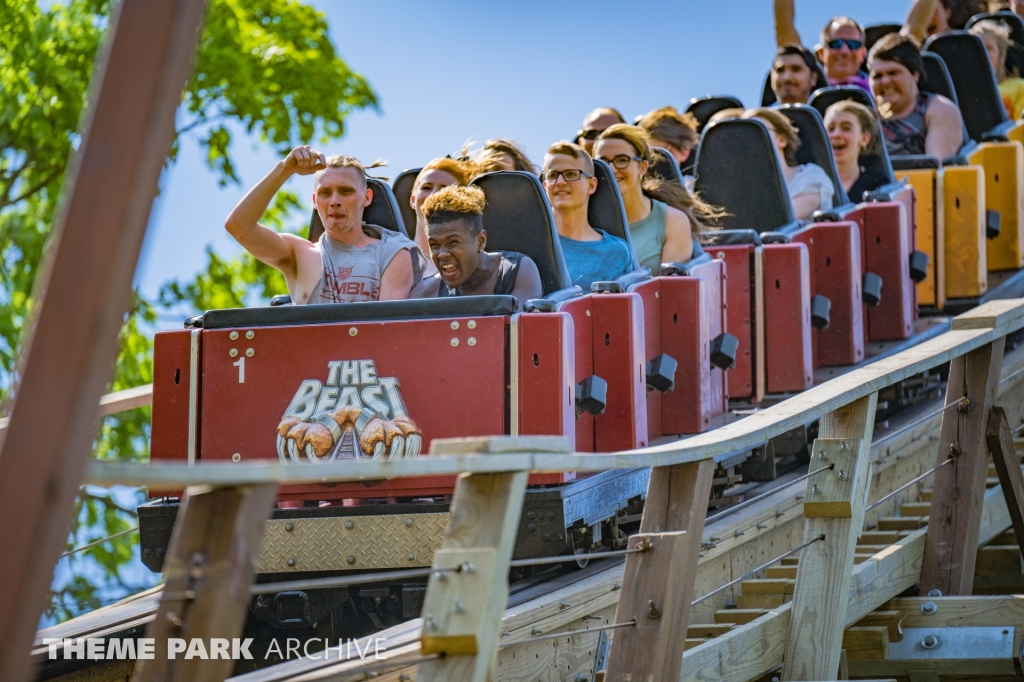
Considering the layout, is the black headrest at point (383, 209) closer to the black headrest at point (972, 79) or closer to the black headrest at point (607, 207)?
the black headrest at point (607, 207)

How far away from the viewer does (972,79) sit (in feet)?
30.6

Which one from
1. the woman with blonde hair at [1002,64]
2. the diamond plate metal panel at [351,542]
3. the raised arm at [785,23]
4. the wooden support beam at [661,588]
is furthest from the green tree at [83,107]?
the wooden support beam at [661,588]

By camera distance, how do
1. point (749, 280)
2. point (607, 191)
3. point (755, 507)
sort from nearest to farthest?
1. point (755, 507)
2. point (607, 191)
3. point (749, 280)

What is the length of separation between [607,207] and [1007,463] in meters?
1.86

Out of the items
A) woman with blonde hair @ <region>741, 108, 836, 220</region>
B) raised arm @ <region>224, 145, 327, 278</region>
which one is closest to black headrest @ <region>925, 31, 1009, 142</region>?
woman with blonde hair @ <region>741, 108, 836, 220</region>

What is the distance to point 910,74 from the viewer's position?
331 inches

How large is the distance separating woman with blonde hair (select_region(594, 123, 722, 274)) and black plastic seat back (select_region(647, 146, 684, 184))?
0.94ft

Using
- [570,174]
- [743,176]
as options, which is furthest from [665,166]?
[570,174]

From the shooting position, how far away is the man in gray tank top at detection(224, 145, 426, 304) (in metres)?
4.85

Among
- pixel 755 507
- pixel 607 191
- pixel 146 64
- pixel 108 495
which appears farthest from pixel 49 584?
pixel 108 495

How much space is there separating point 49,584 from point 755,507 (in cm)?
380

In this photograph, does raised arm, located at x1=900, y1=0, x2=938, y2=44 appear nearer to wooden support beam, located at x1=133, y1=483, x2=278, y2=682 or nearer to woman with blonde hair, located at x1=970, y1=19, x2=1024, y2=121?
woman with blonde hair, located at x1=970, y1=19, x2=1024, y2=121

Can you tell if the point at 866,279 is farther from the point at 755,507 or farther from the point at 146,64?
the point at 146,64

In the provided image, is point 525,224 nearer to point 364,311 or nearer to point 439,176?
point 439,176
